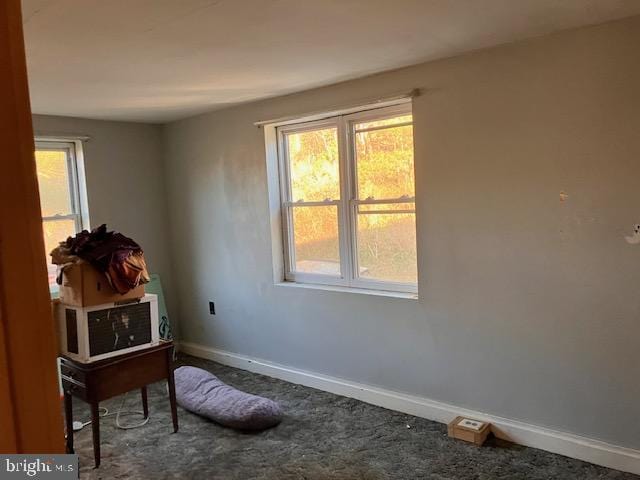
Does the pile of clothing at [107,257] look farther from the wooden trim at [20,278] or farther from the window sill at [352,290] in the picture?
the wooden trim at [20,278]

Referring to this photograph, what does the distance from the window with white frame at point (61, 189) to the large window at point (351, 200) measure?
179 cm

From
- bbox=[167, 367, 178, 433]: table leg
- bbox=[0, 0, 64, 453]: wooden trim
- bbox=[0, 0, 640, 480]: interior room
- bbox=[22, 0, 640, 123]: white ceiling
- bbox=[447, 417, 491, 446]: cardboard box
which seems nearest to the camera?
bbox=[0, 0, 64, 453]: wooden trim

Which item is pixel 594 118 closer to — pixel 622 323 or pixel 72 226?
pixel 622 323

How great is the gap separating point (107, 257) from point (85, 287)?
7.6 inches

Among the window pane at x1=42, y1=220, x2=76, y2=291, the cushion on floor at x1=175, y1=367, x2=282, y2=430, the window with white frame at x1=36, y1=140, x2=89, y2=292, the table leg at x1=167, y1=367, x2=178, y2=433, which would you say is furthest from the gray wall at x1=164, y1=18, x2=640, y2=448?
the window pane at x1=42, y1=220, x2=76, y2=291

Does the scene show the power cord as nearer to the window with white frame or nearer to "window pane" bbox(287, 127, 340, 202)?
the window with white frame

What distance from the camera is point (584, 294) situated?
2.60 meters

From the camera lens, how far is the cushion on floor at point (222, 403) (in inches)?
125

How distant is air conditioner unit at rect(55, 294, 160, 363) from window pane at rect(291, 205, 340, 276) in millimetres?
1318

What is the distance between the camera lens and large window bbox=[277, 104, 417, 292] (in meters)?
3.37

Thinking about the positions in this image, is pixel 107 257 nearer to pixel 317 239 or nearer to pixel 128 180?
pixel 317 239

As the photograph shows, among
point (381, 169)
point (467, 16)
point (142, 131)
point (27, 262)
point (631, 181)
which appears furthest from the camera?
point (142, 131)

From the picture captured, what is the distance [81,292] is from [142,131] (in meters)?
2.37

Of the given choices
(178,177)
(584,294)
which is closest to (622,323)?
(584,294)
